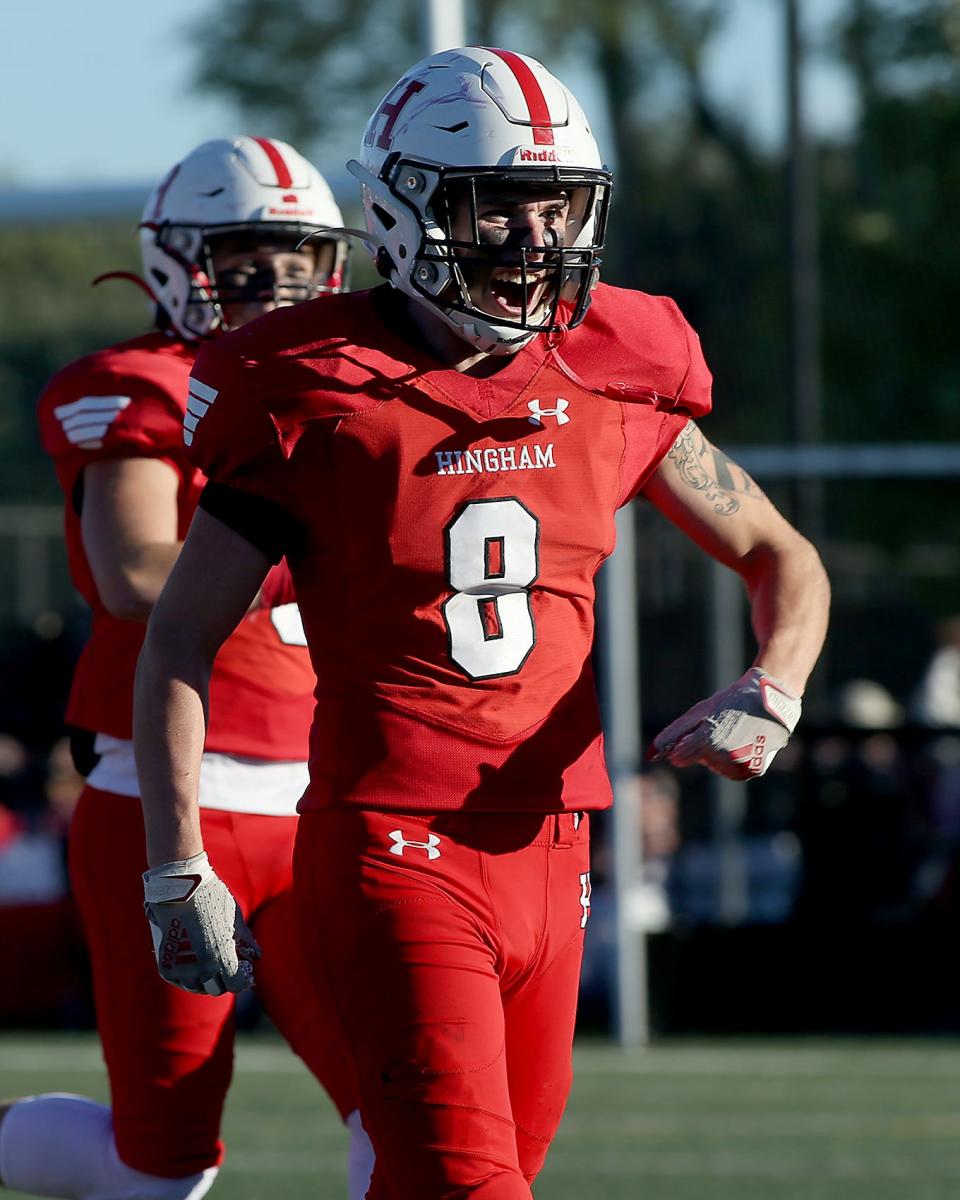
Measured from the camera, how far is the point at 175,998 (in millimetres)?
3551

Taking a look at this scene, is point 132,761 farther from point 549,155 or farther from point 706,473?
point 549,155

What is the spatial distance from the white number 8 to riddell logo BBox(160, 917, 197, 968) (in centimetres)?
51

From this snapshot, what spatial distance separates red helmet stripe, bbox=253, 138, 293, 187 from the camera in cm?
393

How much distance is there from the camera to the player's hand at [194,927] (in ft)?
9.20

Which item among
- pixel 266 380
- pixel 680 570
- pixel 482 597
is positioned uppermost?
pixel 266 380

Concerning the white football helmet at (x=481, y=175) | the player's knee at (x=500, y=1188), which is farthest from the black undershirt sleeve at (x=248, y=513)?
the player's knee at (x=500, y=1188)

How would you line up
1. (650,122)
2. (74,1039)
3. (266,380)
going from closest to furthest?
1. (266,380)
2. (74,1039)
3. (650,122)

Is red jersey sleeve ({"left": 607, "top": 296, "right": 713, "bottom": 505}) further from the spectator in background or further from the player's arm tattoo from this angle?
the spectator in background

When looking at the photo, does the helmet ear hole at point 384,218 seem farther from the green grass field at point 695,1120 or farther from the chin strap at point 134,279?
the green grass field at point 695,1120

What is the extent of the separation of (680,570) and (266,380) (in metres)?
6.36

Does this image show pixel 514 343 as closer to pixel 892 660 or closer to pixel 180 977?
pixel 180 977

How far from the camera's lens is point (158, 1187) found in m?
3.58

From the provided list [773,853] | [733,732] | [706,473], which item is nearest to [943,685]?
[773,853]

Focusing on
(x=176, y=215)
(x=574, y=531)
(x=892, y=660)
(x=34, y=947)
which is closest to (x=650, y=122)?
(x=892, y=660)
